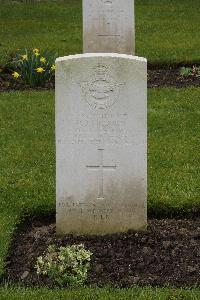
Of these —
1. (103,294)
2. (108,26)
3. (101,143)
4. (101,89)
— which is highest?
(108,26)

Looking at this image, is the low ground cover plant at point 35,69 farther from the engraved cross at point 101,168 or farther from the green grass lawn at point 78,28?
the engraved cross at point 101,168

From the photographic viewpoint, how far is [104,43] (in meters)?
11.5

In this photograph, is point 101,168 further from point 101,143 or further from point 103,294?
point 103,294

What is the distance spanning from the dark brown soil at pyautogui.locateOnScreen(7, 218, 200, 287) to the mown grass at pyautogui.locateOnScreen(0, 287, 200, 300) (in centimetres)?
16

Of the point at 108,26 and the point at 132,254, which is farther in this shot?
the point at 108,26

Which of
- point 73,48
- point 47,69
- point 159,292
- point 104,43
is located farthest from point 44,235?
point 73,48

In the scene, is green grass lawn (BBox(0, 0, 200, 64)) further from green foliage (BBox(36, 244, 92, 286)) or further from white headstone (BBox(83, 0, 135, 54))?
green foliage (BBox(36, 244, 92, 286))

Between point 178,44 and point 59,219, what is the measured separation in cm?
770

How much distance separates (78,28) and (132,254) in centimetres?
974

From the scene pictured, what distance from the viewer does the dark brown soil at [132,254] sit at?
521 centimetres

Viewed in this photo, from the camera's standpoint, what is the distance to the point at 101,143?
5621mm

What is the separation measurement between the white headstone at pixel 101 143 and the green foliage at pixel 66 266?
0.46 metres

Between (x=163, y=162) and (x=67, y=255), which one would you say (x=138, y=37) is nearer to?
(x=163, y=162)

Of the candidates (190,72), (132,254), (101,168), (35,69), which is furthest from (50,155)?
(190,72)
